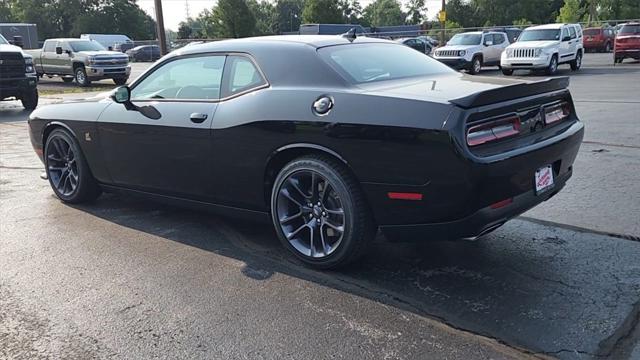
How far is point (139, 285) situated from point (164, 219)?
1.50 m

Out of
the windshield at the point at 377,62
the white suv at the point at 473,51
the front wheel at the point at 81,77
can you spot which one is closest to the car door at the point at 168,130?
the windshield at the point at 377,62

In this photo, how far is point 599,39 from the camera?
40531 mm

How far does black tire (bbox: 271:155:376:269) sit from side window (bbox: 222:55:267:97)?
73 cm

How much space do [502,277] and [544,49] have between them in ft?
62.9

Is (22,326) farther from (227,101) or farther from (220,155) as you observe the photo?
(227,101)

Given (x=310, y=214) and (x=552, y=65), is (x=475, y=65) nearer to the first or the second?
(x=552, y=65)

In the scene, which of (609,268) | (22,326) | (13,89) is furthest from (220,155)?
(13,89)

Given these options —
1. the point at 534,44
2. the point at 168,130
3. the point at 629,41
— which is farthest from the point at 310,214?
the point at 629,41

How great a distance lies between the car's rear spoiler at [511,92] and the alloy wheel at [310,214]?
3.32 ft

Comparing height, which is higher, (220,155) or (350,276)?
(220,155)

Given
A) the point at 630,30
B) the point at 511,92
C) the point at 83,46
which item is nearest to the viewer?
the point at 511,92

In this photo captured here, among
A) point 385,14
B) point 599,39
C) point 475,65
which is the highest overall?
point 385,14

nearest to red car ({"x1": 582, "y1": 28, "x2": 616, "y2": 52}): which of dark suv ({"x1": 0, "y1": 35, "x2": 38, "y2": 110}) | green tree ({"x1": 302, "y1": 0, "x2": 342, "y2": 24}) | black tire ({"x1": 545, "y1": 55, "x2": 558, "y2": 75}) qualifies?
black tire ({"x1": 545, "y1": 55, "x2": 558, "y2": 75})

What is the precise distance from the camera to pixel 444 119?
3240mm
